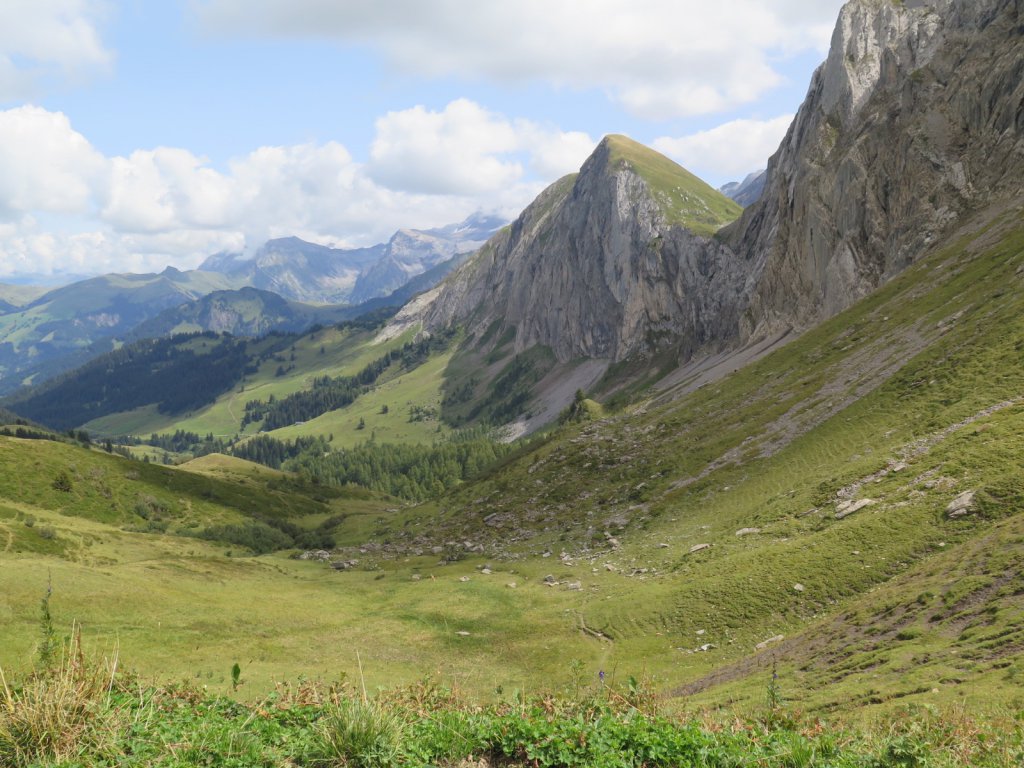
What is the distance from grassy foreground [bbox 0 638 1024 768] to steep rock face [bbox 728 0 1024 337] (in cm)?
12631

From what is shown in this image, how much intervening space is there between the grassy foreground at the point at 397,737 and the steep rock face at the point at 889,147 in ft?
414

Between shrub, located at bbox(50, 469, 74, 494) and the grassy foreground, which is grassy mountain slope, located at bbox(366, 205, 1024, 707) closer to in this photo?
the grassy foreground

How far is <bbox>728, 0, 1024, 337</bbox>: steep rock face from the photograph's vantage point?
115125mm

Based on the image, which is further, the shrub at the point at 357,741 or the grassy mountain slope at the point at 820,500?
the grassy mountain slope at the point at 820,500

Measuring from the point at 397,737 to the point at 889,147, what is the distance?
513 feet

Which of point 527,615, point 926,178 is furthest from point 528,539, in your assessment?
point 926,178

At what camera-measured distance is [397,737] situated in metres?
11.8

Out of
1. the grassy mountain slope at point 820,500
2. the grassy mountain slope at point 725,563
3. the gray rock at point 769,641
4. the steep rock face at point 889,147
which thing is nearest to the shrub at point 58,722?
the grassy mountain slope at point 725,563

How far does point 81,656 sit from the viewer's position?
497 inches

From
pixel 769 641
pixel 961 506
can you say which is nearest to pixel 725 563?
pixel 769 641

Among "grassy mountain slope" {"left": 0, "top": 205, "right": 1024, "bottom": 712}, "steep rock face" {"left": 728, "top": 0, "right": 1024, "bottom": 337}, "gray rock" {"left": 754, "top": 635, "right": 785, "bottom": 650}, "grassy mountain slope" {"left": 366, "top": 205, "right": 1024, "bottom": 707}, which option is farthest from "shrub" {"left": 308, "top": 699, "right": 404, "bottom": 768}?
"steep rock face" {"left": 728, "top": 0, "right": 1024, "bottom": 337}

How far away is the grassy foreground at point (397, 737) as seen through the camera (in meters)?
11.1

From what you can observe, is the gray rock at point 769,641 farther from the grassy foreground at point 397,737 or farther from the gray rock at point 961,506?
the grassy foreground at point 397,737

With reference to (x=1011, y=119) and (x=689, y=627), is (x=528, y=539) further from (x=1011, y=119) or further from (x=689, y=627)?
(x=1011, y=119)
